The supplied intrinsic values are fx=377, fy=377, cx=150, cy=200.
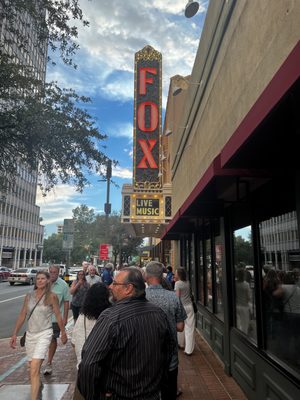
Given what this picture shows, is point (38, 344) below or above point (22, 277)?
below

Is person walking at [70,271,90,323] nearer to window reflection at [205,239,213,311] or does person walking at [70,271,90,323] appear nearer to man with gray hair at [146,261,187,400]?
window reflection at [205,239,213,311]

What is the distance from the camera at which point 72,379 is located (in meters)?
6.05

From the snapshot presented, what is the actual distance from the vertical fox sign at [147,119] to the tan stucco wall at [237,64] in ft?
27.9

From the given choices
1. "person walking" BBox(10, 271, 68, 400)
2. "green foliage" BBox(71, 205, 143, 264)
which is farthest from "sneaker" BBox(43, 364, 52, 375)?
"green foliage" BBox(71, 205, 143, 264)

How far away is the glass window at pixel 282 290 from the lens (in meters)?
3.98

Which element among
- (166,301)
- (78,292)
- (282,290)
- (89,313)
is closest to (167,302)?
(166,301)

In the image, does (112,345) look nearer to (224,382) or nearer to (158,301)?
(158,301)

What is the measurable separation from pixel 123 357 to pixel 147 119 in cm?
1803

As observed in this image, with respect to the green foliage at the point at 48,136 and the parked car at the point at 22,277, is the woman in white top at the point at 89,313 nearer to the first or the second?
the green foliage at the point at 48,136

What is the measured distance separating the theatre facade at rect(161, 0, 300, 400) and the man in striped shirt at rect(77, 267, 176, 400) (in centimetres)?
154

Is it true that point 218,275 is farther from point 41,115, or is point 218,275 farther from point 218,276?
point 41,115

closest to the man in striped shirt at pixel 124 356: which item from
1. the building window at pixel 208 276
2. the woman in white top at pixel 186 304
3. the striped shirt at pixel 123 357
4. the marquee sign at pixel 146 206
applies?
the striped shirt at pixel 123 357

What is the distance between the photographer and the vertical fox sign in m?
18.6

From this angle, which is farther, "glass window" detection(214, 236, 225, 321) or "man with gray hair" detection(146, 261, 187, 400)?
"glass window" detection(214, 236, 225, 321)
